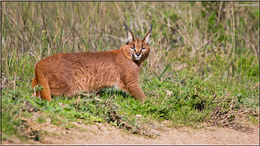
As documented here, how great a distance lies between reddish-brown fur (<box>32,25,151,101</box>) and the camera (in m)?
5.40

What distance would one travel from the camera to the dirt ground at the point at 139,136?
4227 millimetres

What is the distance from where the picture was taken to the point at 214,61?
8.58 meters

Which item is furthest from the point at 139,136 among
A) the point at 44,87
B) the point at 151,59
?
the point at 151,59

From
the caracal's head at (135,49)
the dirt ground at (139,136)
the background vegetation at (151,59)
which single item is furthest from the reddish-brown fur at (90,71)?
the dirt ground at (139,136)

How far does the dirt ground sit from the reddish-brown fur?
1021mm

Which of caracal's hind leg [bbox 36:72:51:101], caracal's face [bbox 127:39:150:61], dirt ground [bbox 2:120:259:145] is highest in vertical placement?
caracal's face [bbox 127:39:150:61]

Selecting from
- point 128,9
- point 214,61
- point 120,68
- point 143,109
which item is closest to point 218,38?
point 214,61

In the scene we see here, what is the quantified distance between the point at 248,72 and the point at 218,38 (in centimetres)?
121

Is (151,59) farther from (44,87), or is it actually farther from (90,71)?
(44,87)

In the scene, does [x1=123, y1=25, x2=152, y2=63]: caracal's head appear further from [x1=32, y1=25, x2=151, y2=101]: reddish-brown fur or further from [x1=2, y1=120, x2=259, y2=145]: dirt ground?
[x1=2, y1=120, x2=259, y2=145]: dirt ground

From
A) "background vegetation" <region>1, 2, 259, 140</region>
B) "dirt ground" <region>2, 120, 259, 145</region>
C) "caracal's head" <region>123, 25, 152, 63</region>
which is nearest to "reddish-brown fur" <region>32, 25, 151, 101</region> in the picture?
"caracal's head" <region>123, 25, 152, 63</region>

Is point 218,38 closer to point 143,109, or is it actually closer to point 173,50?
point 173,50

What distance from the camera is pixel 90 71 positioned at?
593 centimetres

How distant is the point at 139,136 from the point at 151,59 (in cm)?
313
